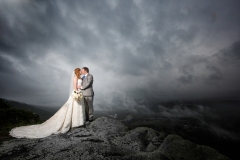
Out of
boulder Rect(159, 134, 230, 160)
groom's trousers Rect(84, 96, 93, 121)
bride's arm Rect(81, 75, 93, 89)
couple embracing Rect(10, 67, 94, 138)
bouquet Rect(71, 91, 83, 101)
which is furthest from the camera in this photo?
groom's trousers Rect(84, 96, 93, 121)

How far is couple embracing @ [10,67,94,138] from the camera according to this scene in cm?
884

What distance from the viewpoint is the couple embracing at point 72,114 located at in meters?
8.84

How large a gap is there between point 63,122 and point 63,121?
0.07 meters

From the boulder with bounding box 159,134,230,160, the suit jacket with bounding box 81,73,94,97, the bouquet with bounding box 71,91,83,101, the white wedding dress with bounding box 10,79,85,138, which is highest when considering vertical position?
the suit jacket with bounding box 81,73,94,97

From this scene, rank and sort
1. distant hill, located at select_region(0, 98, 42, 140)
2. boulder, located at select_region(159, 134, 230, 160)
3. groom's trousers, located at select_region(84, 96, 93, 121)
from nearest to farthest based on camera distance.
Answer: boulder, located at select_region(159, 134, 230, 160)
groom's trousers, located at select_region(84, 96, 93, 121)
distant hill, located at select_region(0, 98, 42, 140)

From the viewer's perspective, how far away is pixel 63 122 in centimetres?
926

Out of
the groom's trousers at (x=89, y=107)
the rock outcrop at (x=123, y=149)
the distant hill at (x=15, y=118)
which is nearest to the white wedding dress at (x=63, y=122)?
the groom's trousers at (x=89, y=107)

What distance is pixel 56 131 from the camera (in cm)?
877

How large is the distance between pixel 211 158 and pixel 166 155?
1454 mm

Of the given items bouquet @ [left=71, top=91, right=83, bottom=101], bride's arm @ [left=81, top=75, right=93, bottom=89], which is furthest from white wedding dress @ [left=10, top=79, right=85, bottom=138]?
bride's arm @ [left=81, top=75, right=93, bottom=89]

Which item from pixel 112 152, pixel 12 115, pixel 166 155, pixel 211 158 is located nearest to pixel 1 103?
pixel 12 115

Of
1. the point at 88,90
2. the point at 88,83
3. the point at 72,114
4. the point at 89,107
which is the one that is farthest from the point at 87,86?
the point at 72,114

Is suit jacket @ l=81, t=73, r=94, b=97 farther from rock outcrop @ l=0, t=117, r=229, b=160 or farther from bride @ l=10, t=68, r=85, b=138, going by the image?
rock outcrop @ l=0, t=117, r=229, b=160

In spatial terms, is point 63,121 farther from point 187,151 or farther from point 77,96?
point 187,151
